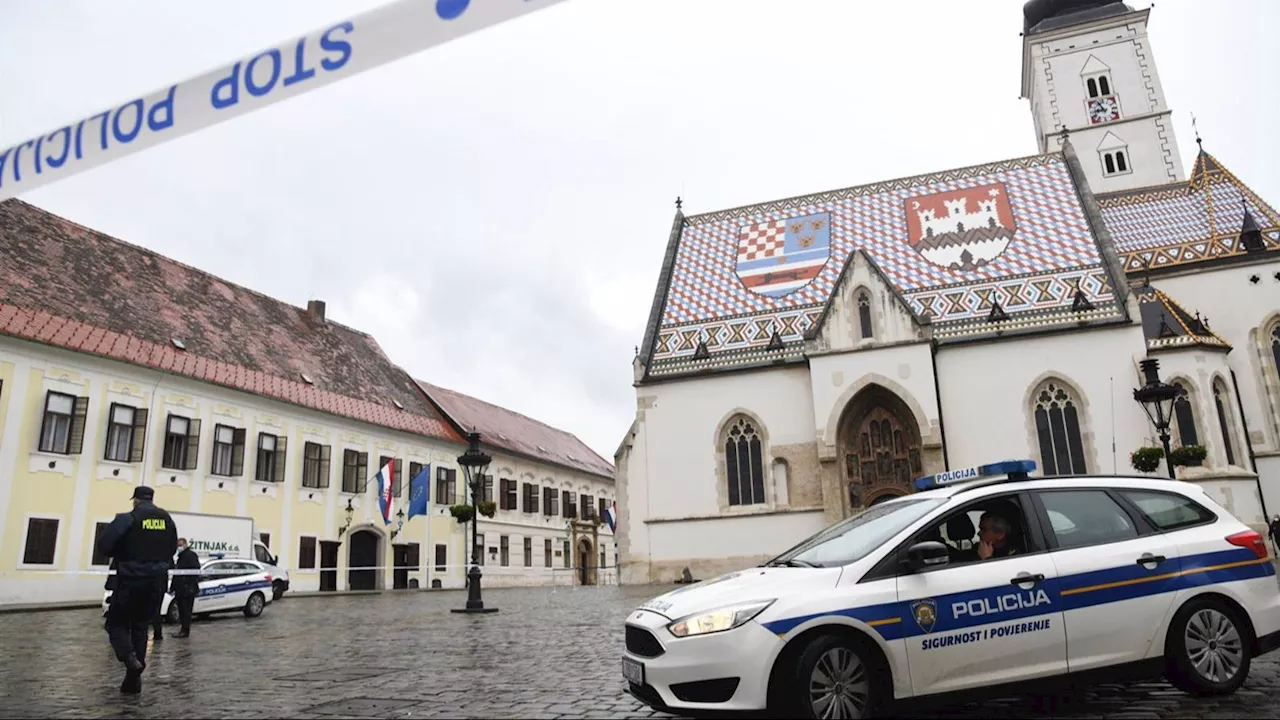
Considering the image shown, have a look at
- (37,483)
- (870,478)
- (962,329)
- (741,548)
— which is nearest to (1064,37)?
(962,329)

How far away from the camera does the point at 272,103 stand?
6.07 meters

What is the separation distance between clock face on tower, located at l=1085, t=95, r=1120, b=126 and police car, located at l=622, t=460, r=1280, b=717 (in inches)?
1926

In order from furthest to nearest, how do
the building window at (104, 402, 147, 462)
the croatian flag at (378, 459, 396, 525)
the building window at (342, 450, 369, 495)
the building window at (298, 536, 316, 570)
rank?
the building window at (342, 450, 369, 495), the croatian flag at (378, 459, 396, 525), the building window at (298, 536, 316, 570), the building window at (104, 402, 147, 462)

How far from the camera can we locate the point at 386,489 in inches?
1373

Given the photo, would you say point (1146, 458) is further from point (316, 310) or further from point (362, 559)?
point (316, 310)

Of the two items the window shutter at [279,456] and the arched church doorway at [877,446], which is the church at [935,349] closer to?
the arched church doorway at [877,446]

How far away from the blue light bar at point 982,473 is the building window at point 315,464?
3039 centimetres

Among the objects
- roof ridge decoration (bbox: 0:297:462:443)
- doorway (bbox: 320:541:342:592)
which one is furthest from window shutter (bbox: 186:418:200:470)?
doorway (bbox: 320:541:342:592)

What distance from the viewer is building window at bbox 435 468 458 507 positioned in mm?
41250

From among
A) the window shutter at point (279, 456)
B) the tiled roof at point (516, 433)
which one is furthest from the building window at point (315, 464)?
the tiled roof at point (516, 433)

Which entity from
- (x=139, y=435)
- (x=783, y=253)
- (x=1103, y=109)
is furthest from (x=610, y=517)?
(x=1103, y=109)

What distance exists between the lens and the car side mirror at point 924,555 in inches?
225

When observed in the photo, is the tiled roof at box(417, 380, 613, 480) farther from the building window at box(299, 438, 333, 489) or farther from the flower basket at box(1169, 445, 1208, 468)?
the flower basket at box(1169, 445, 1208, 468)

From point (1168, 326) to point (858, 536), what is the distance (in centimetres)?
2523
